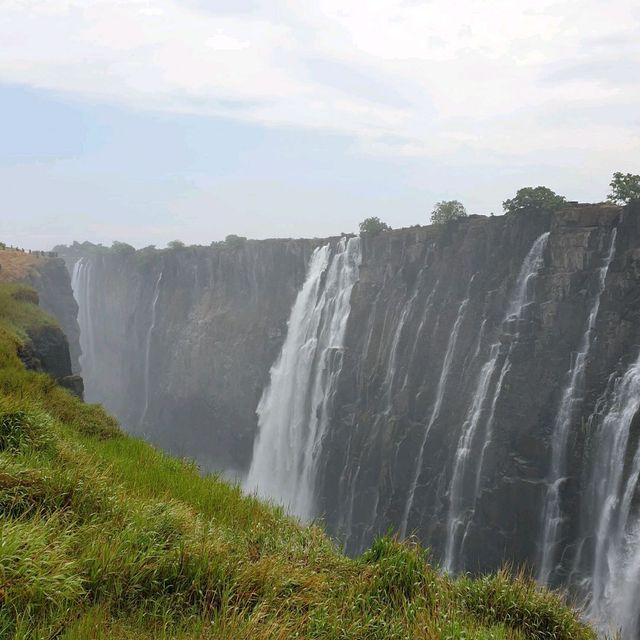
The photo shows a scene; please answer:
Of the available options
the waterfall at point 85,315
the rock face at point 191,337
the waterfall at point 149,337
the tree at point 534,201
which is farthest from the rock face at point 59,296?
the tree at point 534,201

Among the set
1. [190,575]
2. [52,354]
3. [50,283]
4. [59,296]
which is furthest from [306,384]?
[190,575]

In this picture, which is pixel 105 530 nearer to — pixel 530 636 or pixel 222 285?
pixel 530 636

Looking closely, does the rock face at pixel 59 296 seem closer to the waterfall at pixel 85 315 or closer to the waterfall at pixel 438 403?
the waterfall at pixel 85 315

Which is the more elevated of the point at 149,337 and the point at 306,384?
the point at 149,337

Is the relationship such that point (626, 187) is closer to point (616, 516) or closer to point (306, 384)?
point (616, 516)

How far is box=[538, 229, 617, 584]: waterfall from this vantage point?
26234mm

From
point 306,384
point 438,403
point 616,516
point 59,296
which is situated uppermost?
point 59,296

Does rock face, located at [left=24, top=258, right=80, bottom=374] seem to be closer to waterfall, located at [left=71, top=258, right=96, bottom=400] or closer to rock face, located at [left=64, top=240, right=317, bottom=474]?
rock face, located at [left=64, top=240, right=317, bottom=474]

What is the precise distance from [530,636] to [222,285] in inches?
2377

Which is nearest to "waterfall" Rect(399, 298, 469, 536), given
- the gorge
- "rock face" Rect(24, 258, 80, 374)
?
the gorge

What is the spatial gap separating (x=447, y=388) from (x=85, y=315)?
68.2m

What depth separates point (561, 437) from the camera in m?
27.7

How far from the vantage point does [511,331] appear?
31984 millimetres

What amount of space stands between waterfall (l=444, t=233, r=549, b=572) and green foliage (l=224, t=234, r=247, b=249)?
37849mm
